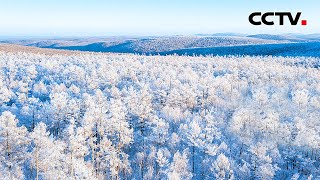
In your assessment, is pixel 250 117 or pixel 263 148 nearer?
pixel 263 148

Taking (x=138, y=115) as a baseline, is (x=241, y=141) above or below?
below

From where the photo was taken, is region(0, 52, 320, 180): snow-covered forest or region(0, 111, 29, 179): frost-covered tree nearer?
region(0, 111, 29, 179): frost-covered tree

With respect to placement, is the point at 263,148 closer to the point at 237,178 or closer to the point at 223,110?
the point at 237,178

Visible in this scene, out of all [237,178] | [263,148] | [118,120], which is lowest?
[237,178]

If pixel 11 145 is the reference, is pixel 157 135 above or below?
below

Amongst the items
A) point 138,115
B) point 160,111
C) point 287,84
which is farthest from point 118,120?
point 287,84

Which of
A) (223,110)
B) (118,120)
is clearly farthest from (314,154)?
(118,120)

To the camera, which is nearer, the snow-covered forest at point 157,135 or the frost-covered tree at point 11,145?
the frost-covered tree at point 11,145

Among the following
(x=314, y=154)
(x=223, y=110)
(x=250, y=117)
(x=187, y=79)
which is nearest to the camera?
(x=314, y=154)

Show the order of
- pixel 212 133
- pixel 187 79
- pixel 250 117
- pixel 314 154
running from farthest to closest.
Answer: pixel 187 79, pixel 250 117, pixel 212 133, pixel 314 154

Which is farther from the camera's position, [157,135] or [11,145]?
[157,135]
